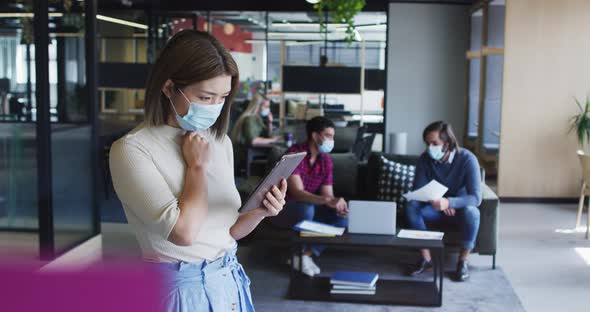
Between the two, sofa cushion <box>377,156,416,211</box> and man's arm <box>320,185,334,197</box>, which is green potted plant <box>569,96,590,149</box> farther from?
man's arm <box>320,185,334,197</box>

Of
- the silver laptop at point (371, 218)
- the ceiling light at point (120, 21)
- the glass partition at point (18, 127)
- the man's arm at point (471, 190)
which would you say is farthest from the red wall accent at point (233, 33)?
the silver laptop at point (371, 218)

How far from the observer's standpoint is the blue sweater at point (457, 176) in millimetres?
5555

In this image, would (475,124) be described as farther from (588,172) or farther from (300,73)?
(588,172)

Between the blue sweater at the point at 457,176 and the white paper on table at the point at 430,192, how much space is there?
153mm

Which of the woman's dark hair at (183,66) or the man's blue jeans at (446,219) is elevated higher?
the woman's dark hair at (183,66)

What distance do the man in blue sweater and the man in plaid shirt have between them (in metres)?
0.65

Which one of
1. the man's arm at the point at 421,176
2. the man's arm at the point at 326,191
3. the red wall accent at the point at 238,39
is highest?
the red wall accent at the point at 238,39

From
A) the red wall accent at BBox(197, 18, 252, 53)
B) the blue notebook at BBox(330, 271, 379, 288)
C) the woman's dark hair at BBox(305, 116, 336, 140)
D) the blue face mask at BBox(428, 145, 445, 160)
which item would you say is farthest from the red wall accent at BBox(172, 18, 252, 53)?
the blue notebook at BBox(330, 271, 379, 288)

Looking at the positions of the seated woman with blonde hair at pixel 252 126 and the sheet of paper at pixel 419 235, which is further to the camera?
the seated woman with blonde hair at pixel 252 126

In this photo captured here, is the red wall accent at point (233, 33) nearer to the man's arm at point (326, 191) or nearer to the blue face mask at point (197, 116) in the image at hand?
the man's arm at point (326, 191)

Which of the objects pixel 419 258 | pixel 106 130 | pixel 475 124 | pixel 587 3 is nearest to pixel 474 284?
pixel 419 258

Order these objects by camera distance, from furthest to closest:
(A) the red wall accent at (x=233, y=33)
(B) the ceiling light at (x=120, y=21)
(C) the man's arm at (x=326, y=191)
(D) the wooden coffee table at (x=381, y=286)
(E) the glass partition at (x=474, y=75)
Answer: (B) the ceiling light at (x=120, y=21), (A) the red wall accent at (x=233, y=33), (E) the glass partition at (x=474, y=75), (C) the man's arm at (x=326, y=191), (D) the wooden coffee table at (x=381, y=286)

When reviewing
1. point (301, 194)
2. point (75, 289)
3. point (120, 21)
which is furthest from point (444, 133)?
point (120, 21)

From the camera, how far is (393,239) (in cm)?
495
